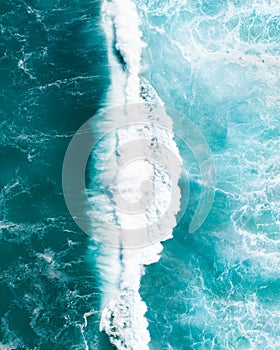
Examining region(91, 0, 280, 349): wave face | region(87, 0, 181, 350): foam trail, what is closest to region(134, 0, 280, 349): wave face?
region(91, 0, 280, 349): wave face

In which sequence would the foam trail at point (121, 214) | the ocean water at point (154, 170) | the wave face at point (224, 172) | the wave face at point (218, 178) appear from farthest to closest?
1. the wave face at point (224, 172)
2. the wave face at point (218, 178)
3. the ocean water at point (154, 170)
4. the foam trail at point (121, 214)

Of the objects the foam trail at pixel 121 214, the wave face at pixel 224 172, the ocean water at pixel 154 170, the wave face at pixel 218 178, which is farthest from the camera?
the wave face at pixel 224 172

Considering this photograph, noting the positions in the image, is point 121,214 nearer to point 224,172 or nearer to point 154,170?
point 154,170

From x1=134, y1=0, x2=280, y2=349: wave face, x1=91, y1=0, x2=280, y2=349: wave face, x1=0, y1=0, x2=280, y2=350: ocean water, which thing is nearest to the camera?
x1=0, y1=0, x2=280, y2=350: ocean water

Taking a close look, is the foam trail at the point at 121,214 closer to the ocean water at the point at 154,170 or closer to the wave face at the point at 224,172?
the ocean water at the point at 154,170

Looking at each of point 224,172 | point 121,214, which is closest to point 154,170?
point 121,214

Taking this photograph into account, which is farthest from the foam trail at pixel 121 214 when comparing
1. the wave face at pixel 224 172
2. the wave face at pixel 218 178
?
the wave face at pixel 224 172

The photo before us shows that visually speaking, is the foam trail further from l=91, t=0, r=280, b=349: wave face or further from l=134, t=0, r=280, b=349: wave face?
l=134, t=0, r=280, b=349: wave face
